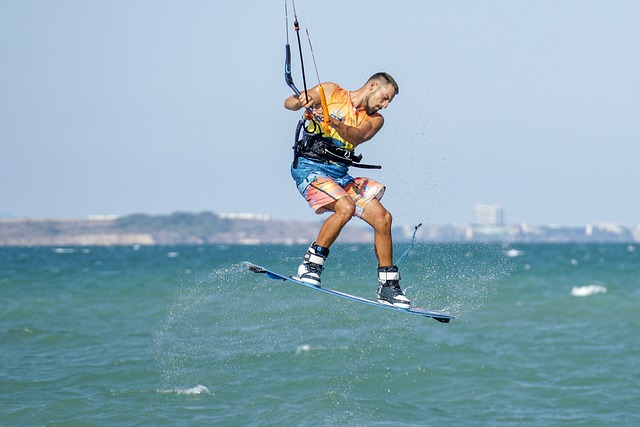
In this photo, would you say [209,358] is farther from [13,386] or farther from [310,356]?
[13,386]

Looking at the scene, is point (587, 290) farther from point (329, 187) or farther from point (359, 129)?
point (359, 129)

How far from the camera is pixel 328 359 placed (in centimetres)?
2100

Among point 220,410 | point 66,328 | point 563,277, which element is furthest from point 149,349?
point 563,277

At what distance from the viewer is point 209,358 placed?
67.7 ft

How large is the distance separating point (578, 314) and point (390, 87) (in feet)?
72.1

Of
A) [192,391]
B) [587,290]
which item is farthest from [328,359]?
[587,290]

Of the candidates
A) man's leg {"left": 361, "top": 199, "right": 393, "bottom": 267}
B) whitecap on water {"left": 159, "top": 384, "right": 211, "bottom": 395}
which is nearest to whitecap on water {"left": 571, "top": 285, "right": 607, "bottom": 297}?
whitecap on water {"left": 159, "top": 384, "right": 211, "bottom": 395}

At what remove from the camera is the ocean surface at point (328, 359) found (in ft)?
53.5

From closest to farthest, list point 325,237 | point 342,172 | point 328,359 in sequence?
point 325,237 < point 342,172 < point 328,359

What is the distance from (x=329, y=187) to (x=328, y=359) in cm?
1109

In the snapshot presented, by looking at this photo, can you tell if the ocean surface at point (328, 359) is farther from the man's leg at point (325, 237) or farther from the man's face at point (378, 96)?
the man's face at point (378, 96)

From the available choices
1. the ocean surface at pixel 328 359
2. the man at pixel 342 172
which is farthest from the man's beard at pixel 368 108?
the ocean surface at pixel 328 359

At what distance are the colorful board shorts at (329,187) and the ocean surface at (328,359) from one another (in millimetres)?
2102

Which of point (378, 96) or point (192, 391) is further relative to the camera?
point (192, 391)
